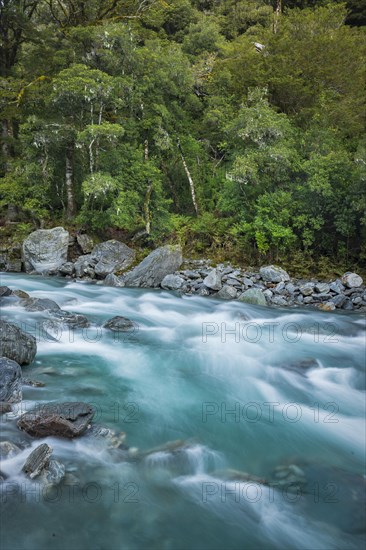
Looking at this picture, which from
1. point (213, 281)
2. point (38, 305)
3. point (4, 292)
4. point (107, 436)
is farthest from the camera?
point (213, 281)

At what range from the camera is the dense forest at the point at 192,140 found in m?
12.9

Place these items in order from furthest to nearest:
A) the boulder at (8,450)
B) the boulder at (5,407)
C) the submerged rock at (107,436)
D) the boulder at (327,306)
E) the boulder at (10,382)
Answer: the boulder at (327,306)
the boulder at (10,382)
the boulder at (5,407)
the submerged rock at (107,436)
the boulder at (8,450)

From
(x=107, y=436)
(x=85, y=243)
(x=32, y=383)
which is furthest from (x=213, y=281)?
(x=107, y=436)

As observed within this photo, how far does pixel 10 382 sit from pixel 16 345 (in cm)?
96

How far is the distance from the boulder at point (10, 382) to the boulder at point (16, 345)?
0.58 meters

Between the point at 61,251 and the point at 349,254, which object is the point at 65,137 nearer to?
the point at 61,251

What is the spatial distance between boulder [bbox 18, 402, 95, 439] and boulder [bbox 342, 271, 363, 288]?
29.6 feet

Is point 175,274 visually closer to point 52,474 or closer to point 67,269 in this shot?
point 67,269

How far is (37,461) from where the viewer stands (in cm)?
A: 352

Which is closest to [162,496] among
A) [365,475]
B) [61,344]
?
[365,475]

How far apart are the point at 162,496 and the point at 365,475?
2.12 metres

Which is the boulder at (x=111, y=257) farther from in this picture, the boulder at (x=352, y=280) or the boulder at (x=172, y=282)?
the boulder at (x=352, y=280)

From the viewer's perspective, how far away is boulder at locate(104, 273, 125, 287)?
1259 centimetres

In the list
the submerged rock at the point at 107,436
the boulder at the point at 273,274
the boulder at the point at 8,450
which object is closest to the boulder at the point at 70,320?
the submerged rock at the point at 107,436
